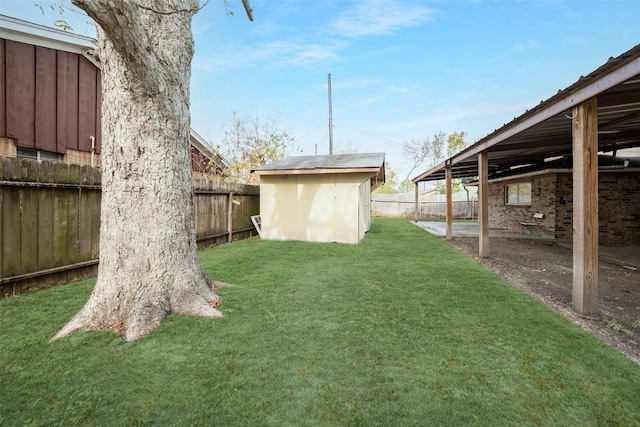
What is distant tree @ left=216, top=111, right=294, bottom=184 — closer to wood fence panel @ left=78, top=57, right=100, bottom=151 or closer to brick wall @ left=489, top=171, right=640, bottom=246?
wood fence panel @ left=78, top=57, right=100, bottom=151

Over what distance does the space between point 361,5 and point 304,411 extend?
1101 cm

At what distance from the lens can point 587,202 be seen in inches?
131

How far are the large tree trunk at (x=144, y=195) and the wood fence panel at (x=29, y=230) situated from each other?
5.99 feet

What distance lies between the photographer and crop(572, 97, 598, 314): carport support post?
3287mm

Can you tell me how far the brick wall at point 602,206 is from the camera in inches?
336

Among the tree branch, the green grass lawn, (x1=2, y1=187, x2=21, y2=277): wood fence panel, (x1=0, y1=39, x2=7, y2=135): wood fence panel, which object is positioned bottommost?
the green grass lawn

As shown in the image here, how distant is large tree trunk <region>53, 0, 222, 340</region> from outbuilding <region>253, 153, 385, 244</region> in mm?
5769

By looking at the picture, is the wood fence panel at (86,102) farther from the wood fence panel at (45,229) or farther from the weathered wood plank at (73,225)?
the wood fence panel at (45,229)

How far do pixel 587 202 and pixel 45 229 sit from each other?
6903mm

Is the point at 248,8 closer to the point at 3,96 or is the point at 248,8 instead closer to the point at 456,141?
the point at 3,96

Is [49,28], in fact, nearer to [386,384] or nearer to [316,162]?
[316,162]

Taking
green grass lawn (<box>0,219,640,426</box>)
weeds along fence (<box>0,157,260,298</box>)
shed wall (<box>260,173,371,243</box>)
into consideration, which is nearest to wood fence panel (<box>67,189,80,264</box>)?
weeds along fence (<box>0,157,260,298</box>)

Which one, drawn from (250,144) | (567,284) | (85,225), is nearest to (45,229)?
(85,225)

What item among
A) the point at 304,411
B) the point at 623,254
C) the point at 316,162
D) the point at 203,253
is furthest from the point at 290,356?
the point at 623,254
